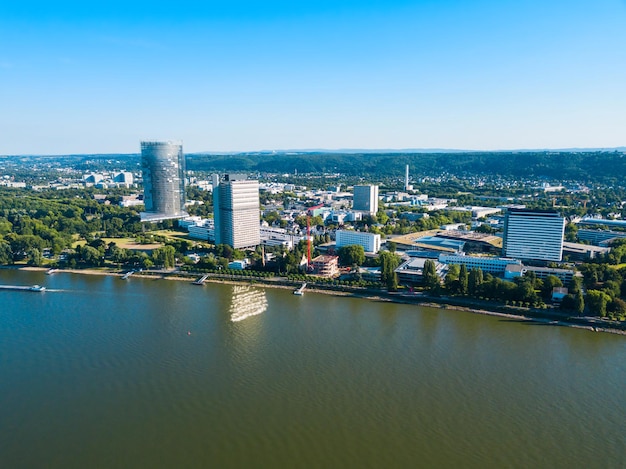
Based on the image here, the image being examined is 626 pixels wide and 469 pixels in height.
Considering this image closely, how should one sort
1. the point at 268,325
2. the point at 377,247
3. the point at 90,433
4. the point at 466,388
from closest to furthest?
the point at 90,433
the point at 466,388
the point at 268,325
the point at 377,247

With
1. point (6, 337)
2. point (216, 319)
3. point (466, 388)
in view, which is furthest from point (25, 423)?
point (466, 388)

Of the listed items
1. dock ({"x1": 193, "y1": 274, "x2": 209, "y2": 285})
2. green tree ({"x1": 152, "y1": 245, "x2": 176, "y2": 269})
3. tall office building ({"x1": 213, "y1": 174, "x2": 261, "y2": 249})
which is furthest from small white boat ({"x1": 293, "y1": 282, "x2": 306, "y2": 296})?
tall office building ({"x1": 213, "y1": 174, "x2": 261, "y2": 249})

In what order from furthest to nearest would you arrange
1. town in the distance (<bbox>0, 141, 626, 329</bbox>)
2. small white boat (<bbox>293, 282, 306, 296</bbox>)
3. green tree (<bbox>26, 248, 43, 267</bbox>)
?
green tree (<bbox>26, 248, 43, 267</bbox>), small white boat (<bbox>293, 282, 306, 296</bbox>), town in the distance (<bbox>0, 141, 626, 329</bbox>)

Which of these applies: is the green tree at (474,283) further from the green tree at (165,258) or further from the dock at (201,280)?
the green tree at (165,258)

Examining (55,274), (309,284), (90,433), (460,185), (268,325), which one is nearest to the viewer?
(90,433)

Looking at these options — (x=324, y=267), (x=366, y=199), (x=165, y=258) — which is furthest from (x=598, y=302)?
(x=366, y=199)

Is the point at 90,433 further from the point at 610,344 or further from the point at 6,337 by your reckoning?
the point at 610,344

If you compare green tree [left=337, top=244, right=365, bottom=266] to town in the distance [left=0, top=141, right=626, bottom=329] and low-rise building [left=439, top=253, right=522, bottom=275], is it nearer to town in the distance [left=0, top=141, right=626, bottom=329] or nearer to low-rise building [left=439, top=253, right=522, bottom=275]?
town in the distance [left=0, top=141, right=626, bottom=329]
